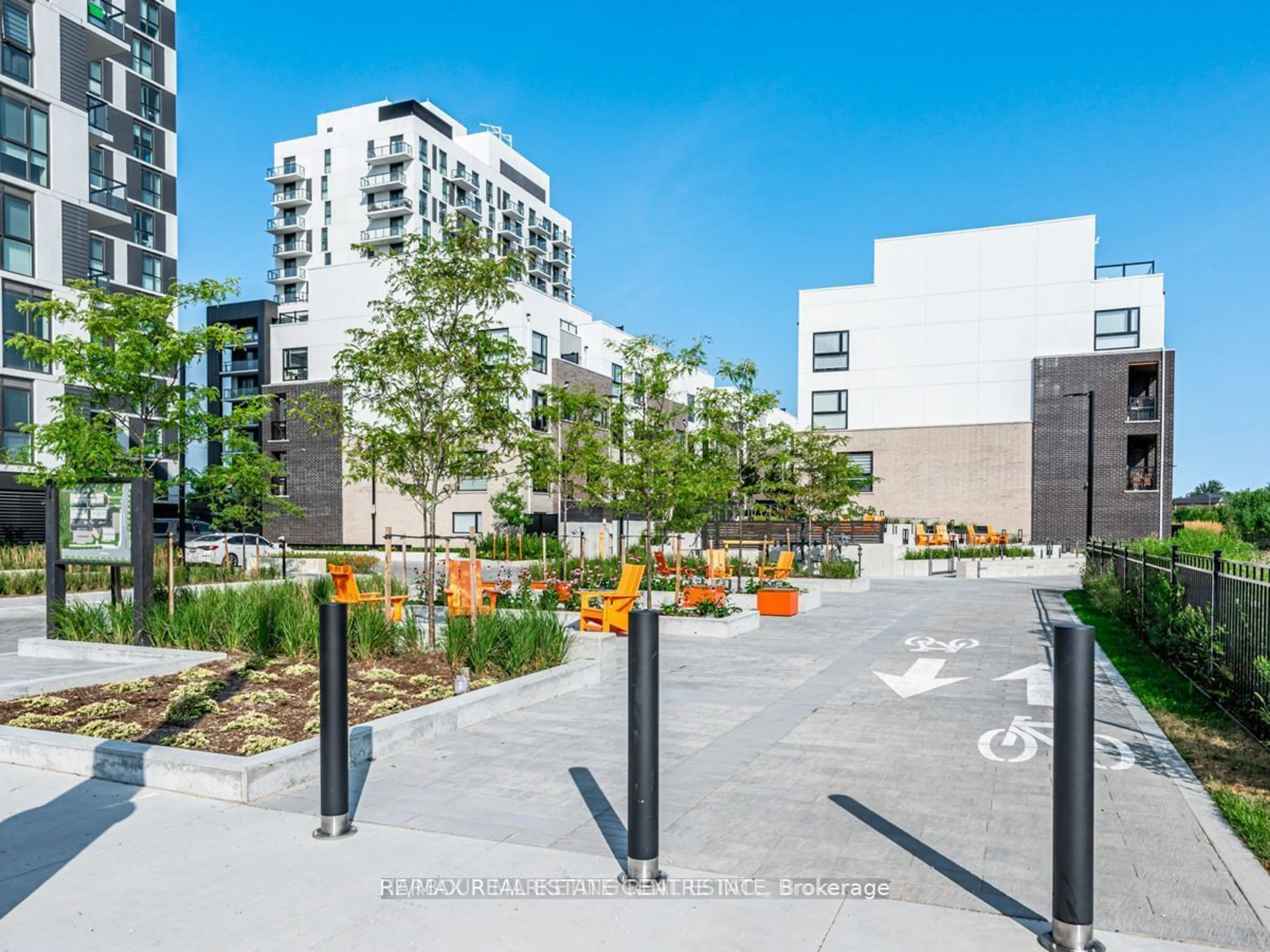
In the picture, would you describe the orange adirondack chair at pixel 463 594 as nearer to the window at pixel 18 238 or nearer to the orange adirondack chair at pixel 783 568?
the orange adirondack chair at pixel 783 568

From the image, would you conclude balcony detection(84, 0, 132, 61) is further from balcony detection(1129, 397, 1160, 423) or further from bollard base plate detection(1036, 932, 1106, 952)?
balcony detection(1129, 397, 1160, 423)

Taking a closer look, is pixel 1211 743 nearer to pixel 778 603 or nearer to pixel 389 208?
pixel 778 603

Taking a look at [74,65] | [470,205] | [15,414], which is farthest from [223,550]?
[470,205]

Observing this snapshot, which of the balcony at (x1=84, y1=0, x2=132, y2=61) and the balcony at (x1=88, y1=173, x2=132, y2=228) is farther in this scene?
the balcony at (x1=84, y1=0, x2=132, y2=61)

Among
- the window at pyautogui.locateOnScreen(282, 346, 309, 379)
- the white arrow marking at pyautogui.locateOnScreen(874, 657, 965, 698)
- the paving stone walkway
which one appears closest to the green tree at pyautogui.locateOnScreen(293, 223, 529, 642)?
the paving stone walkway

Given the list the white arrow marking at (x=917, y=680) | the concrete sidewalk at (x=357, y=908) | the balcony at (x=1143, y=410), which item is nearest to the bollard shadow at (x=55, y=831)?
the concrete sidewalk at (x=357, y=908)

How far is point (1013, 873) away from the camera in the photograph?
4637mm

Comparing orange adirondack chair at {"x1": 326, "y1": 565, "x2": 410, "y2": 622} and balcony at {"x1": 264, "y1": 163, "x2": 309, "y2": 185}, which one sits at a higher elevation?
balcony at {"x1": 264, "y1": 163, "x2": 309, "y2": 185}

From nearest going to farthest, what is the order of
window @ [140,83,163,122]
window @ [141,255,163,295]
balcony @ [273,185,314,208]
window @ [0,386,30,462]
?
window @ [0,386,30,462] → window @ [141,255,163,295] → window @ [140,83,163,122] → balcony @ [273,185,314,208]

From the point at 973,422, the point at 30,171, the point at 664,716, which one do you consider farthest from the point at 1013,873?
the point at 973,422

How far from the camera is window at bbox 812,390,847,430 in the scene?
4488cm

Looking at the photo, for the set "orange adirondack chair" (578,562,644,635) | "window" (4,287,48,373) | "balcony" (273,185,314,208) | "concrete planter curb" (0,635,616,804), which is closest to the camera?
"concrete planter curb" (0,635,616,804)

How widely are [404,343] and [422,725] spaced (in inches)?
267

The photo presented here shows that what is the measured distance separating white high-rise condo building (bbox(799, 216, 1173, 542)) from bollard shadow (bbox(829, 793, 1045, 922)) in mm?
37517
